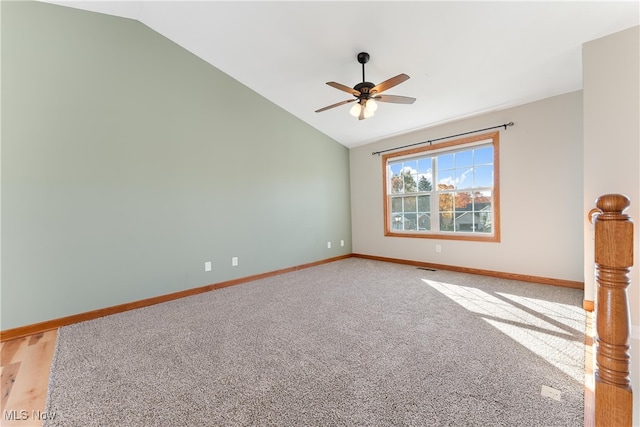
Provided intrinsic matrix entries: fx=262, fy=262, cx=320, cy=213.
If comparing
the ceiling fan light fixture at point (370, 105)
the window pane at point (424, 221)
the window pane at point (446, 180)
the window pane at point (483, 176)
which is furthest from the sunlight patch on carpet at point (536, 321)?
the ceiling fan light fixture at point (370, 105)

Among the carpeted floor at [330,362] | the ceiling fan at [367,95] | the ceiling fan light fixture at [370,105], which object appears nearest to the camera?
the carpeted floor at [330,362]

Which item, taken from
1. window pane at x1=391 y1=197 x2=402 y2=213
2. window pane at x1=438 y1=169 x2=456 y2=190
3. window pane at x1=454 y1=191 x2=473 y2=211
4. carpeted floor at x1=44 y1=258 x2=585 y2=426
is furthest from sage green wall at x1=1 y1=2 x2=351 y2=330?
window pane at x1=454 y1=191 x2=473 y2=211

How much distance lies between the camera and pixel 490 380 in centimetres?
154

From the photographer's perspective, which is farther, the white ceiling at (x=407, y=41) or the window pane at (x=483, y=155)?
the window pane at (x=483, y=155)

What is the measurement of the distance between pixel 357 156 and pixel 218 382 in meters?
4.73

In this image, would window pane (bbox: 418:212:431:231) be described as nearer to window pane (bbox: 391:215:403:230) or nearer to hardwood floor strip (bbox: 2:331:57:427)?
window pane (bbox: 391:215:403:230)

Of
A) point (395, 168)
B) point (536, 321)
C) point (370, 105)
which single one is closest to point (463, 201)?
point (395, 168)

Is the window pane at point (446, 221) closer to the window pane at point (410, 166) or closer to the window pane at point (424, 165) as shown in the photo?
the window pane at point (424, 165)

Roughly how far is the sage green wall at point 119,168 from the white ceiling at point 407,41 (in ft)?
1.39

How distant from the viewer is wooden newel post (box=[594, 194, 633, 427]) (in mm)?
A: 911

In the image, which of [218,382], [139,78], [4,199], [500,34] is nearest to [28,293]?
[4,199]

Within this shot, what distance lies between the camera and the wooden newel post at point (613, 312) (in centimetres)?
91

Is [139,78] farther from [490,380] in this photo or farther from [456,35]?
[490,380]

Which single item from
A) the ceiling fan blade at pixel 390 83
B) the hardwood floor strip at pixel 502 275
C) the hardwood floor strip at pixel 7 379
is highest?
the ceiling fan blade at pixel 390 83
